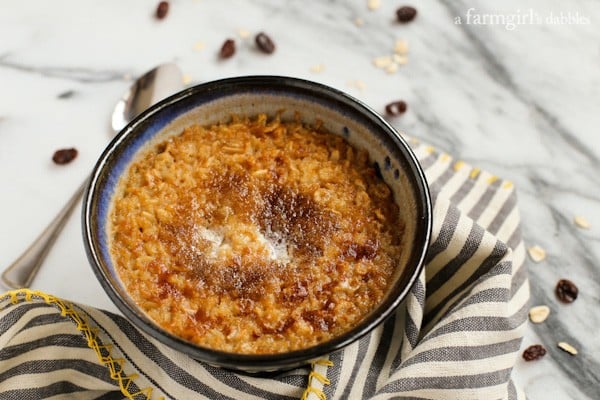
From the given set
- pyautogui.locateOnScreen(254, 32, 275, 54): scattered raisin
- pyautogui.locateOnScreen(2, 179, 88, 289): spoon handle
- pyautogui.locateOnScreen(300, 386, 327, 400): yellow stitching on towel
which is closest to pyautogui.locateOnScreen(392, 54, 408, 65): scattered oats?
pyautogui.locateOnScreen(254, 32, 275, 54): scattered raisin

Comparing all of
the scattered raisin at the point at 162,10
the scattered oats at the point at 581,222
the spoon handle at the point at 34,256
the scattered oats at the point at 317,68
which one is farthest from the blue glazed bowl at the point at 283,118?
the scattered raisin at the point at 162,10

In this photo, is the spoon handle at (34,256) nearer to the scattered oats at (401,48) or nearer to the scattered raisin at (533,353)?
the scattered oats at (401,48)

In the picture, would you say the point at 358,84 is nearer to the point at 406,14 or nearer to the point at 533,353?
the point at 406,14

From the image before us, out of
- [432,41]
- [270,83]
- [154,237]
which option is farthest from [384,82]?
[154,237]

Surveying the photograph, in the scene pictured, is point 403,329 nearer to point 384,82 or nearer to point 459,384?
point 459,384

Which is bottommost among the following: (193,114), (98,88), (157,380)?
(157,380)

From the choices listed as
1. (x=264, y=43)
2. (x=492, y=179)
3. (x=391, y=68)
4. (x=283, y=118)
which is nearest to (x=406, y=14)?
(x=391, y=68)
